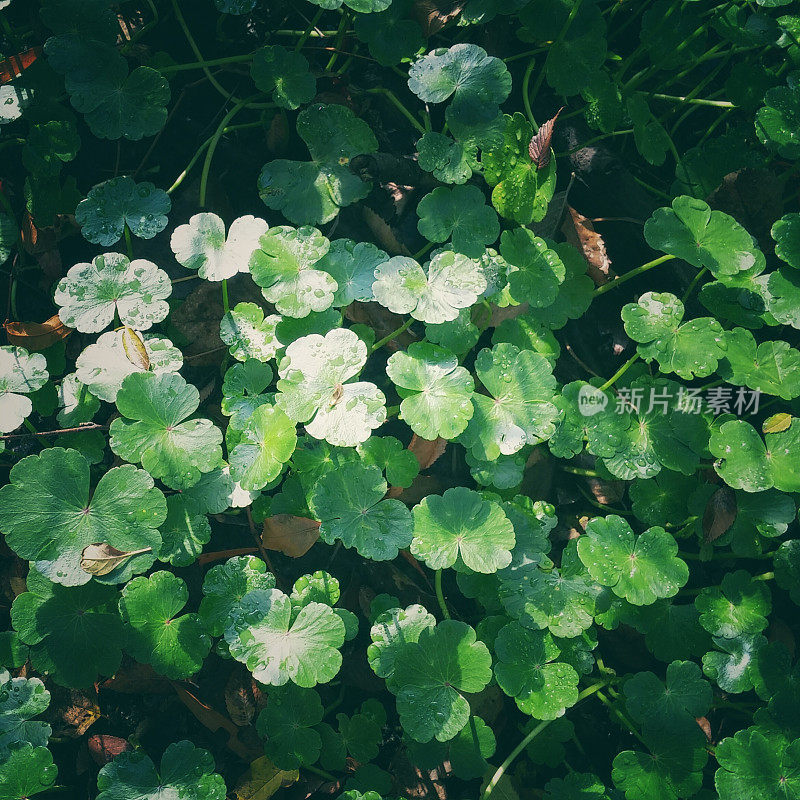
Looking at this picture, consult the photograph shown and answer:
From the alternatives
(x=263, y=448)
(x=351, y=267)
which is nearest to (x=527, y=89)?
(x=351, y=267)

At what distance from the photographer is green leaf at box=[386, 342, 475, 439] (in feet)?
5.72

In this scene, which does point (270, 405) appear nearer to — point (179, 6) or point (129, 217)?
point (129, 217)

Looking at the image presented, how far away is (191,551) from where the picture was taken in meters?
1.83

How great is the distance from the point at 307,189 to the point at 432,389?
2.76 feet

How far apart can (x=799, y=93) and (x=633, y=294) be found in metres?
0.90

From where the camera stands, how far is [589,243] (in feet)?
7.23

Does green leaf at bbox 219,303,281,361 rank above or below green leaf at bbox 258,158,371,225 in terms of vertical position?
below

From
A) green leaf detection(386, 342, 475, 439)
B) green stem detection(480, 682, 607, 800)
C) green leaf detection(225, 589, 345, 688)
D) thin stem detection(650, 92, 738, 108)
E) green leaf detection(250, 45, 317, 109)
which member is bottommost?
green stem detection(480, 682, 607, 800)

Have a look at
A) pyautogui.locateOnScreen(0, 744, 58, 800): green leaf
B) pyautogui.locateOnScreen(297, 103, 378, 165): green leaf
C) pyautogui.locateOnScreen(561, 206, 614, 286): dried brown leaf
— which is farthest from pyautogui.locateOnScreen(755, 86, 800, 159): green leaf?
pyautogui.locateOnScreen(0, 744, 58, 800): green leaf

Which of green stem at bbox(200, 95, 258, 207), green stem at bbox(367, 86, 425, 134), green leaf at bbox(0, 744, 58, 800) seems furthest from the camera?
green stem at bbox(367, 86, 425, 134)

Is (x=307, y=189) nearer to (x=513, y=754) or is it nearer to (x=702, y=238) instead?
(x=702, y=238)

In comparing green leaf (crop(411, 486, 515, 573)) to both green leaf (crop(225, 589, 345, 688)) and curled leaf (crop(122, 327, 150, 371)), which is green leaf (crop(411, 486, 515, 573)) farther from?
curled leaf (crop(122, 327, 150, 371))

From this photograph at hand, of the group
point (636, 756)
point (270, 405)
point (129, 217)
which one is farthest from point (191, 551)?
point (636, 756)

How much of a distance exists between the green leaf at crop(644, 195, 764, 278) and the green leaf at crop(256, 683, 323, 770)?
1864mm
